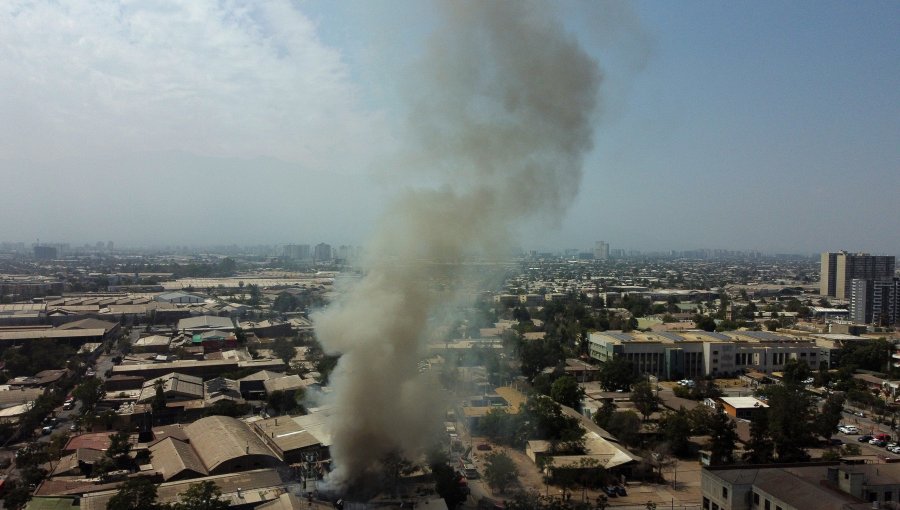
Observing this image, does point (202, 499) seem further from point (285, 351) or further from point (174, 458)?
point (285, 351)

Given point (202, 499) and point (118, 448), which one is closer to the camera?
point (202, 499)

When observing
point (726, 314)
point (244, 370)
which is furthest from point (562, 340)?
point (726, 314)

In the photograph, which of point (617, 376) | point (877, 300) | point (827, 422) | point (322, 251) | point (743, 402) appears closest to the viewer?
point (827, 422)

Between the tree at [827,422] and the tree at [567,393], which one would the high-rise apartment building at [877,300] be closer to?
the tree at [827,422]

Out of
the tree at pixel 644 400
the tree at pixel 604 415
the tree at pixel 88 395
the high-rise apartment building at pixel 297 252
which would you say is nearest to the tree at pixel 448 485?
the tree at pixel 604 415

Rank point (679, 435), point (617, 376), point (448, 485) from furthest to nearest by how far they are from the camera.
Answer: point (617, 376)
point (679, 435)
point (448, 485)

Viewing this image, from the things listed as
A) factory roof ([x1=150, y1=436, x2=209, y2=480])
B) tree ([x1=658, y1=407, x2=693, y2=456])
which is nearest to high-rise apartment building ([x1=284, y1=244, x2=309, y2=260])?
factory roof ([x1=150, y1=436, x2=209, y2=480])

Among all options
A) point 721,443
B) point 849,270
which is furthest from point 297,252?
point 721,443
